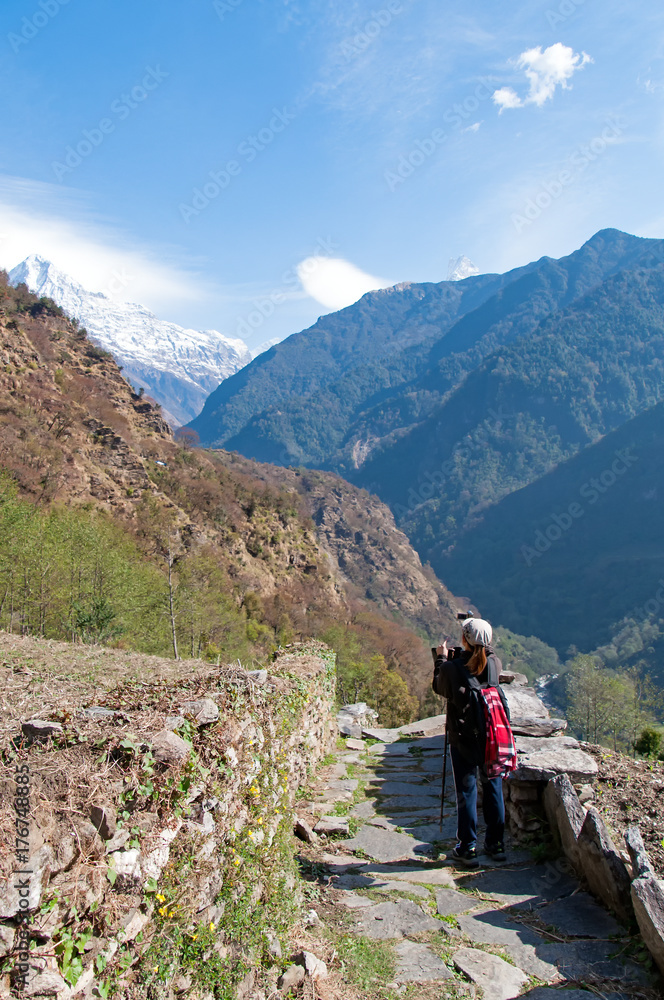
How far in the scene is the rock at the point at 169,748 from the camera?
3.40 metres

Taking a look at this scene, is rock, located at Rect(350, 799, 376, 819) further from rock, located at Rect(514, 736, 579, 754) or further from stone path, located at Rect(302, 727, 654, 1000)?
rock, located at Rect(514, 736, 579, 754)

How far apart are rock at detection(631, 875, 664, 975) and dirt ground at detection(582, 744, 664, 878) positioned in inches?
29.5

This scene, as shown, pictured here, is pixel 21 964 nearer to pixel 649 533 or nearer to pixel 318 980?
pixel 318 980

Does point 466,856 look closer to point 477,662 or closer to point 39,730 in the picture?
point 477,662

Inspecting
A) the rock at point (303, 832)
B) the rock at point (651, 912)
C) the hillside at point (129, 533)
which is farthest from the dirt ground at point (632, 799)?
the hillside at point (129, 533)

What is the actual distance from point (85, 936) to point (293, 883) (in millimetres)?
2639

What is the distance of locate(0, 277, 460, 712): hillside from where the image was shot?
72.0 feet

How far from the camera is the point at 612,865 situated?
438 cm

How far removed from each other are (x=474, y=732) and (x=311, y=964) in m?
2.18

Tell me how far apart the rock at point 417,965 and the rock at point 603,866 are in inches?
57.0

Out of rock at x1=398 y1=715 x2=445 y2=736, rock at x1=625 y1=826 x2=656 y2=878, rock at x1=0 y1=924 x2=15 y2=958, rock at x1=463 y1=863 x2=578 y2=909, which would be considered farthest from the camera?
rock at x1=398 y1=715 x2=445 y2=736

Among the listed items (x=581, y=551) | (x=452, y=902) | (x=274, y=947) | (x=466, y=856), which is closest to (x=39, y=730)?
(x=274, y=947)

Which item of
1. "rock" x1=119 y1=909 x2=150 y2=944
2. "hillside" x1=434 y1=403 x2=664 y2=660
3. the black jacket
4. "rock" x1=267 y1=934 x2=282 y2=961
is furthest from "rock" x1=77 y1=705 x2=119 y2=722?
"hillside" x1=434 y1=403 x2=664 y2=660

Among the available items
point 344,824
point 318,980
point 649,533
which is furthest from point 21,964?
point 649,533
